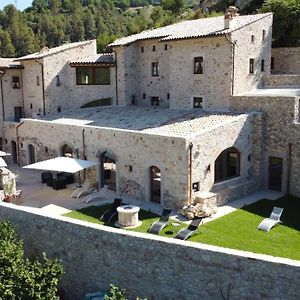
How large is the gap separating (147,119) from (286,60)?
12.6 m

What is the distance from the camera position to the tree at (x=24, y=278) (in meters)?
14.4

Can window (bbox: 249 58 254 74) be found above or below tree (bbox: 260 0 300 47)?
below

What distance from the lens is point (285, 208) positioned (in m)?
22.6

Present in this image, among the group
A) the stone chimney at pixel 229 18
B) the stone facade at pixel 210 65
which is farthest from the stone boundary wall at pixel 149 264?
the stone chimney at pixel 229 18

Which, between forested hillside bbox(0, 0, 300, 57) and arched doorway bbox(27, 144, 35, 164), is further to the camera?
forested hillside bbox(0, 0, 300, 57)

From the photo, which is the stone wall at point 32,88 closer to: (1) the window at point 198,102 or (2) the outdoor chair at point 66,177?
(2) the outdoor chair at point 66,177

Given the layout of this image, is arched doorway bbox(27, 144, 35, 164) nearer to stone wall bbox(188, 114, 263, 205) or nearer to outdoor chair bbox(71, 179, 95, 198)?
outdoor chair bbox(71, 179, 95, 198)

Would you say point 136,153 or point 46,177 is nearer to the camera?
point 136,153

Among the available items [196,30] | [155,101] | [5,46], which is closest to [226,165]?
[155,101]

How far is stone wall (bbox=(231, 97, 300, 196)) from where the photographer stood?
24031 mm

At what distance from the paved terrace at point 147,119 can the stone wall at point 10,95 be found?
4324 mm

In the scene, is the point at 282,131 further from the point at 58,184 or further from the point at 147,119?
the point at 58,184

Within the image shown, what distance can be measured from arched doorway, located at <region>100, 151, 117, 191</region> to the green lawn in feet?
12.1

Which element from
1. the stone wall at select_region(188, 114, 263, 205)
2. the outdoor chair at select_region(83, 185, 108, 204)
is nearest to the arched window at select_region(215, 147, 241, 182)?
the stone wall at select_region(188, 114, 263, 205)
